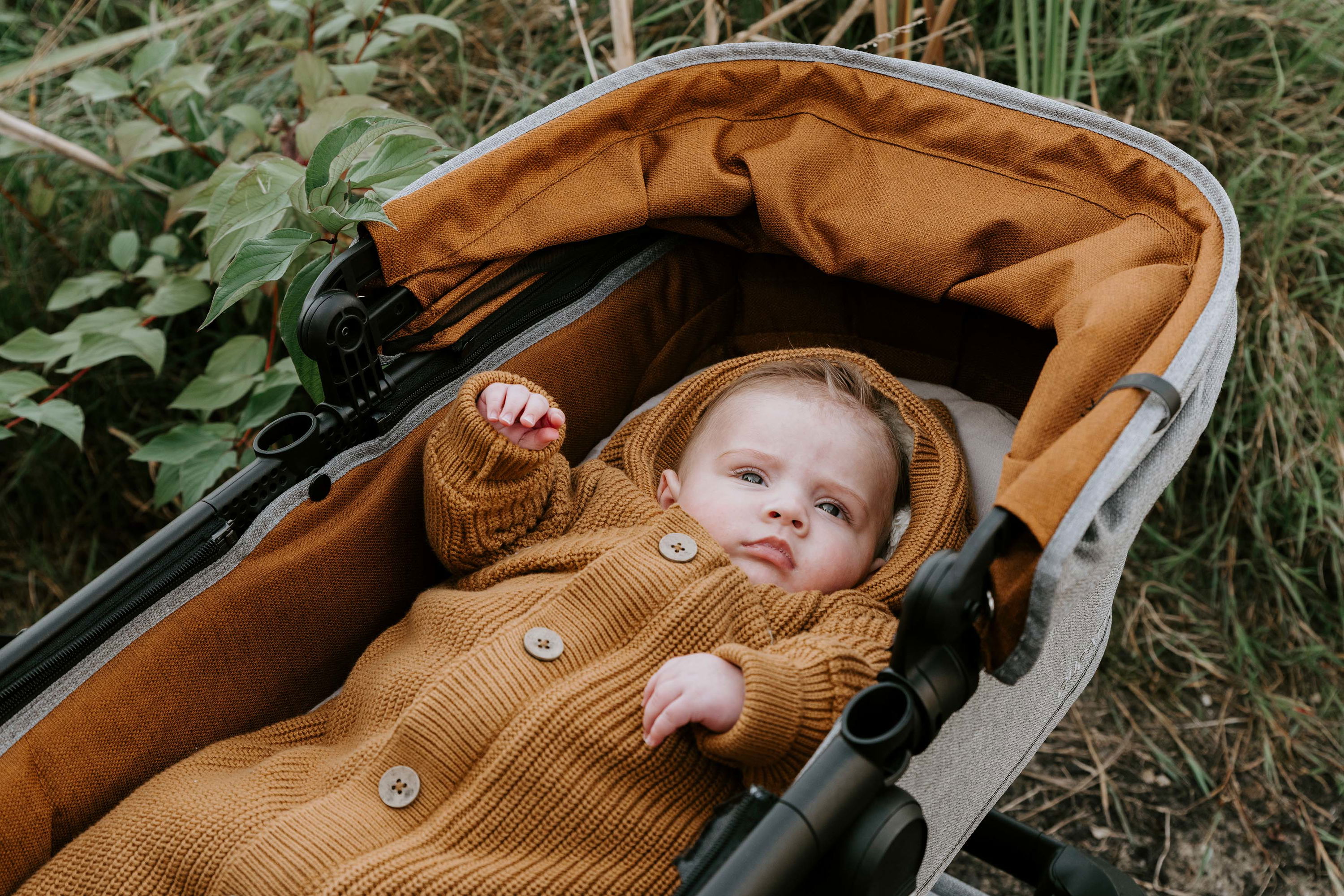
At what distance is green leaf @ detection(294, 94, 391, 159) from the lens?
1966 millimetres

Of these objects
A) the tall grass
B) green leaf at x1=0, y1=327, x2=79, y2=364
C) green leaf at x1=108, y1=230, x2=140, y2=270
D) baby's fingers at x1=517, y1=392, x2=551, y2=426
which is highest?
baby's fingers at x1=517, y1=392, x2=551, y2=426

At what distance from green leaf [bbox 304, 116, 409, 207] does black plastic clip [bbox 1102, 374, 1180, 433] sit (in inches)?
38.5

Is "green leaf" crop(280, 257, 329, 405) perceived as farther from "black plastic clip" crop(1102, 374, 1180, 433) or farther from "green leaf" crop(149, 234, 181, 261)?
"black plastic clip" crop(1102, 374, 1180, 433)

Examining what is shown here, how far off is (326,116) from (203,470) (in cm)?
63

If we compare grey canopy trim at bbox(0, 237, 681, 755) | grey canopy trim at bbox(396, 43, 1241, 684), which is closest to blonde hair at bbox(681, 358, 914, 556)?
grey canopy trim at bbox(0, 237, 681, 755)

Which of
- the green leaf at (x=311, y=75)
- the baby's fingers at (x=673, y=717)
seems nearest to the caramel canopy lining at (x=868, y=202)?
the baby's fingers at (x=673, y=717)

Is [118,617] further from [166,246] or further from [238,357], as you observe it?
[166,246]

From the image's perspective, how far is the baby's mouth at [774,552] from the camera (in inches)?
62.4

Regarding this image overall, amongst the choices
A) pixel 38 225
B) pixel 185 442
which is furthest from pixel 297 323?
pixel 38 225

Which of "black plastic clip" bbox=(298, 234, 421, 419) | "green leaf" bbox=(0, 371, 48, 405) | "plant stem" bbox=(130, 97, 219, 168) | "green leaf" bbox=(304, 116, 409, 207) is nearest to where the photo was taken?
"black plastic clip" bbox=(298, 234, 421, 419)

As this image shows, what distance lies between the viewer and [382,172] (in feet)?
5.39

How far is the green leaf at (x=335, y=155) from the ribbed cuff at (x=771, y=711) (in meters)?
0.80

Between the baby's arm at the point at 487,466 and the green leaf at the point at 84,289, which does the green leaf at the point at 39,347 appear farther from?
the baby's arm at the point at 487,466

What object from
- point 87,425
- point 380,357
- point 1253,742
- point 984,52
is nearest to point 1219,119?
point 984,52
